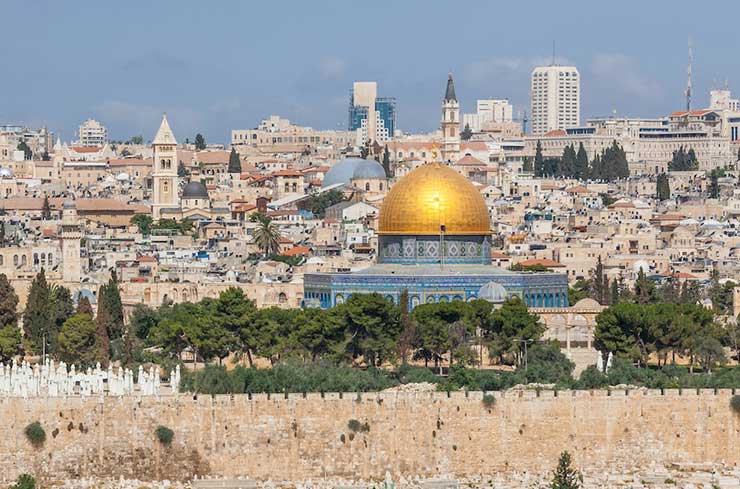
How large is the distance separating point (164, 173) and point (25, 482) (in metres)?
70.5

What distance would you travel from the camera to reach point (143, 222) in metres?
103

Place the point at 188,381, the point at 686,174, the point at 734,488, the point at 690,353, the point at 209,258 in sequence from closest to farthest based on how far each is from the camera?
1. the point at 734,488
2. the point at 188,381
3. the point at 690,353
4. the point at 209,258
5. the point at 686,174

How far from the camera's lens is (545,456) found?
46656 mm

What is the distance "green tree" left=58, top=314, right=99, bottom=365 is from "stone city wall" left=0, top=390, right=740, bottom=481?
1129cm

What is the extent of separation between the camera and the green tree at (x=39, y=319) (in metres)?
60.2

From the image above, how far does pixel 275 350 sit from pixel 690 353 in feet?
29.4

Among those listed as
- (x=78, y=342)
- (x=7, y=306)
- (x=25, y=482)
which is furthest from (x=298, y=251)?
(x=25, y=482)

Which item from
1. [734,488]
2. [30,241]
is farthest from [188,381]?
[30,241]

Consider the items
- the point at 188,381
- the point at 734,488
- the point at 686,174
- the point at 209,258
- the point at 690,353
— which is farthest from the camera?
the point at 686,174

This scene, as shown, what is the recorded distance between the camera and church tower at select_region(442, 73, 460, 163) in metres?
124

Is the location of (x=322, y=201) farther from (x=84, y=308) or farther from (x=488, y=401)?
(x=488, y=401)

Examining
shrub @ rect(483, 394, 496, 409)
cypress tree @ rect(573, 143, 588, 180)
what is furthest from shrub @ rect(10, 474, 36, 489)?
cypress tree @ rect(573, 143, 588, 180)

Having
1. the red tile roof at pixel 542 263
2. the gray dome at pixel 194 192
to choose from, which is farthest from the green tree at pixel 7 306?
the gray dome at pixel 194 192

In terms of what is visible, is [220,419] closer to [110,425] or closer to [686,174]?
[110,425]
